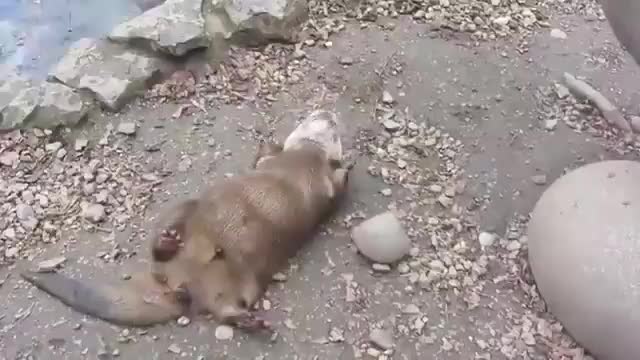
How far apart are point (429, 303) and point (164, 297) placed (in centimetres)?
63

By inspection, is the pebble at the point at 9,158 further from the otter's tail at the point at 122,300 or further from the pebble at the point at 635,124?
the pebble at the point at 635,124

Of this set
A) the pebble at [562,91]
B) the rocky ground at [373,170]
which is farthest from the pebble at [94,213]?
the pebble at [562,91]

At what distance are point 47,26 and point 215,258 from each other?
4.42 feet

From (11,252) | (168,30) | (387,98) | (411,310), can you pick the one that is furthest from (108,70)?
(411,310)

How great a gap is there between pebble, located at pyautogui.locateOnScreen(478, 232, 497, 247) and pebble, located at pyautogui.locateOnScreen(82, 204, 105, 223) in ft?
3.24

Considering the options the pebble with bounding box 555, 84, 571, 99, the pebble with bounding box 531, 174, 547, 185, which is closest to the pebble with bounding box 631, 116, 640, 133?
the pebble with bounding box 555, 84, 571, 99

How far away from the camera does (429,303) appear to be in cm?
225

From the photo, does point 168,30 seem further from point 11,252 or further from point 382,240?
point 382,240

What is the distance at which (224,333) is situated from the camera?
213 centimetres

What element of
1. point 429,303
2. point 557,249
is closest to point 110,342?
point 429,303

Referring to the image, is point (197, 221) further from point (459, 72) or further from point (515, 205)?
point (459, 72)

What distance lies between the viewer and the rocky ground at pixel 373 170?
85.5 inches

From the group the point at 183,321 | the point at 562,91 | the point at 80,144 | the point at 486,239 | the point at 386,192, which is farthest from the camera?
the point at 562,91

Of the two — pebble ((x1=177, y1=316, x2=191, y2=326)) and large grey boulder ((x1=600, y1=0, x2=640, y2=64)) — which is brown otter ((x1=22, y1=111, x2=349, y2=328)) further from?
large grey boulder ((x1=600, y1=0, x2=640, y2=64))
